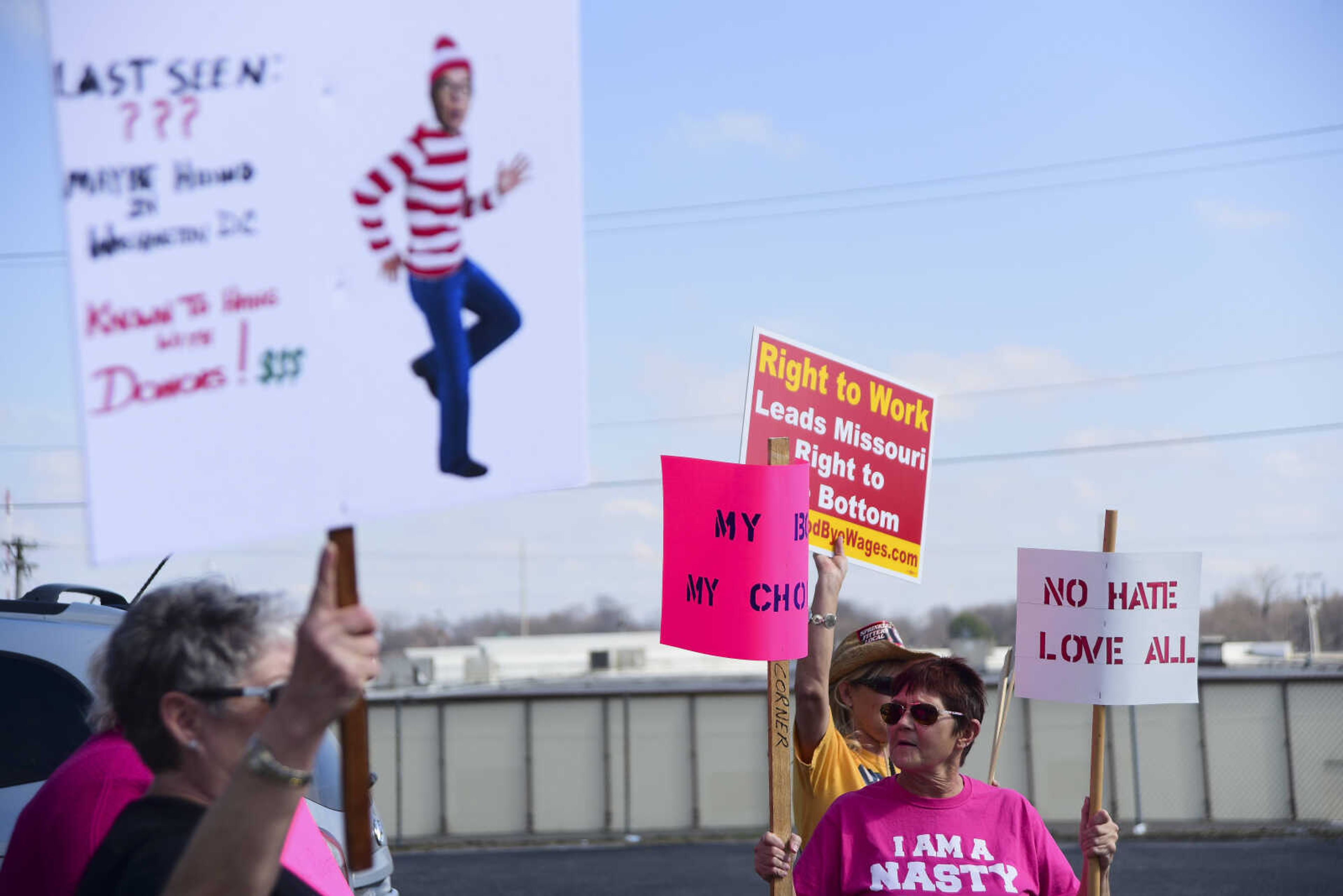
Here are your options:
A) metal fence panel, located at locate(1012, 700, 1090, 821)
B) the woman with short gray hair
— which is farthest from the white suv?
metal fence panel, located at locate(1012, 700, 1090, 821)

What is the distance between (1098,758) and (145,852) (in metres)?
3.03

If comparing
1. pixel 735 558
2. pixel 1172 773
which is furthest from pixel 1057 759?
pixel 735 558

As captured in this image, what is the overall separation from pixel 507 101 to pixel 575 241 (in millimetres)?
229

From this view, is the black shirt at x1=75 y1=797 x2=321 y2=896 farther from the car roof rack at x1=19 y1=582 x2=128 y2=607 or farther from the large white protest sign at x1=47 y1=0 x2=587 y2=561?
the car roof rack at x1=19 y1=582 x2=128 y2=607

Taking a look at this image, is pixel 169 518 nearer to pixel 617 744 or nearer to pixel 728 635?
pixel 728 635

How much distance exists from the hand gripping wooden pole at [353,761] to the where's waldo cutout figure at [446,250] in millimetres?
210

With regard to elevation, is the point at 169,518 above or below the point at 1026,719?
above

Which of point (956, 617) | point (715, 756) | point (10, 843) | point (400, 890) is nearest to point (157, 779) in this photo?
A: point (10, 843)

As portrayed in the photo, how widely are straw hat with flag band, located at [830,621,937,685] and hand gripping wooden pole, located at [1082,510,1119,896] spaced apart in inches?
22.2

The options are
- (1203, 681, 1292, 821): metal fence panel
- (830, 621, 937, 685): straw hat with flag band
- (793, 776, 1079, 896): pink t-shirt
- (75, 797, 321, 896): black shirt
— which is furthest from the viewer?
(1203, 681, 1292, 821): metal fence panel

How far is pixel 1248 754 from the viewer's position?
2025 centimetres

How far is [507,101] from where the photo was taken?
2.07 meters

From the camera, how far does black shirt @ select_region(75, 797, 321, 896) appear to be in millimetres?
1908

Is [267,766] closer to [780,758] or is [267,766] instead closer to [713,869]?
[780,758]
